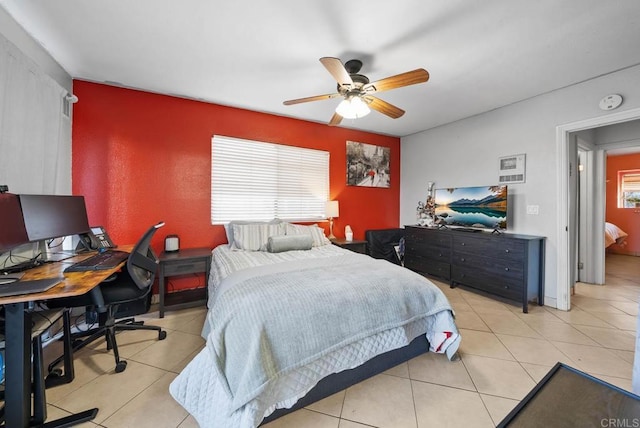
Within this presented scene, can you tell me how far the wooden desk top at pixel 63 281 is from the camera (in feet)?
3.93

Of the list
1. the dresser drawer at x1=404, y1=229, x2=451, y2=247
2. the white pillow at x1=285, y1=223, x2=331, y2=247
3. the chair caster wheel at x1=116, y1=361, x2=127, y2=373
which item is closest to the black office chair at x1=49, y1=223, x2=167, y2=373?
the chair caster wheel at x1=116, y1=361, x2=127, y2=373

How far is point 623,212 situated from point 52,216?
982 centimetres

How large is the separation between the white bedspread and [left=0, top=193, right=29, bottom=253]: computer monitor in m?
1.29

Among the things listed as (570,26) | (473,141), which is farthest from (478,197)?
(570,26)

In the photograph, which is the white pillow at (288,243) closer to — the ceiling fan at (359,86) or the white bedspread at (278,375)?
the white bedspread at (278,375)

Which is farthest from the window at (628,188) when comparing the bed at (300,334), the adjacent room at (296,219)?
the bed at (300,334)

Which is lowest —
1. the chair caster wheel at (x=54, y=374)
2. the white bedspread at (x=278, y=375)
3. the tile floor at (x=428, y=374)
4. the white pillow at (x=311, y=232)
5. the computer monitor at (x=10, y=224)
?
the tile floor at (x=428, y=374)

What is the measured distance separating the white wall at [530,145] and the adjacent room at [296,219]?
0.08ft

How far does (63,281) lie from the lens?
4.74 ft

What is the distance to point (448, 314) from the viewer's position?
189 cm

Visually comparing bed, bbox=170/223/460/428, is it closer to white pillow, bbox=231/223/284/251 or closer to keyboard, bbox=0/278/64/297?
white pillow, bbox=231/223/284/251

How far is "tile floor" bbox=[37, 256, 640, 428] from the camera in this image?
1.44 metres

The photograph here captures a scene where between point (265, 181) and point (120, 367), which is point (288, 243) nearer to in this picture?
point (265, 181)

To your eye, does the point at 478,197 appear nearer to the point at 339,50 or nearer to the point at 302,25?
the point at 339,50
